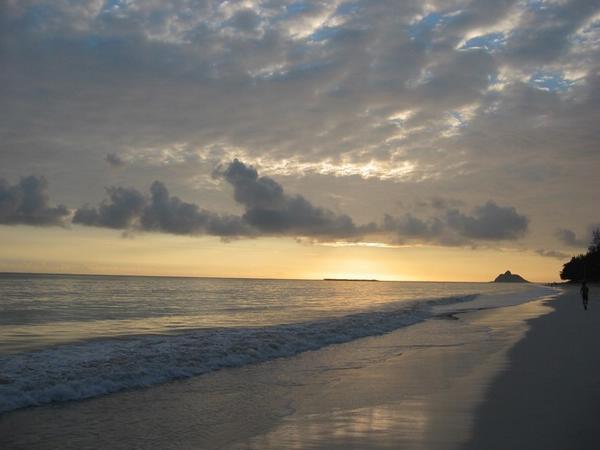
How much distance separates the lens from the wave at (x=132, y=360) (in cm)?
1191

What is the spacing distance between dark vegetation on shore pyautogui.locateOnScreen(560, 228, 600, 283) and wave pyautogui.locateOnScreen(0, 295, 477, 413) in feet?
370

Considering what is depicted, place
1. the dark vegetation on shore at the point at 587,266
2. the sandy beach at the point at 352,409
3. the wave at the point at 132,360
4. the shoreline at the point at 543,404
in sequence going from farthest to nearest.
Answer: the dark vegetation on shore at the point at 587,266 < the wave at the point at 132,360 < the sandy beach at the point at 352,409 < the shoreline at the point at 543,404

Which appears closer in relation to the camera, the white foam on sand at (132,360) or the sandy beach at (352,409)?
the sandy beach at (352,409)

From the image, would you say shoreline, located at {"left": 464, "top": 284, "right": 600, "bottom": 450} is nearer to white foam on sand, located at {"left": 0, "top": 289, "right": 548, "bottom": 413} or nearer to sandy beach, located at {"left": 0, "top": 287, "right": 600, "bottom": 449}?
sandy beach, located at {"left": 0, "top": 287, "right": 600, "bottom": 449}

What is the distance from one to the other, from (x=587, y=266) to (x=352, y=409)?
159097 millimetres

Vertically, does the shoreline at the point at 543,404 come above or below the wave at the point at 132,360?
above

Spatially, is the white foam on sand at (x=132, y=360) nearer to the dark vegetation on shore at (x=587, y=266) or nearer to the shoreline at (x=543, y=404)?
the shoreline at (x=543, y=404)

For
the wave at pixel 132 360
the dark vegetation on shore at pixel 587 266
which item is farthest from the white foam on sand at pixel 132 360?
the dark vegetation on shore at pixel 587 266

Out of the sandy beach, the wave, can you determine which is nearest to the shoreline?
the sandy beach

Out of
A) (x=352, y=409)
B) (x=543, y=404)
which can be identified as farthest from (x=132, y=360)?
(x=543, y=404)

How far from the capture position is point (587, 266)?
145875 millimetres

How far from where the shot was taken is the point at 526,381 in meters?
12.1

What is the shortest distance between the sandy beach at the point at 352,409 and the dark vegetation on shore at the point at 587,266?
380 ft

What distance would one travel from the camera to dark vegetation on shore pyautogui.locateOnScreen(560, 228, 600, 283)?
138m
